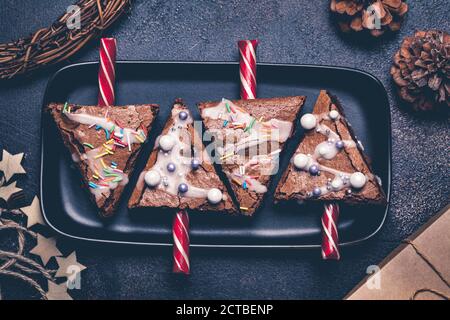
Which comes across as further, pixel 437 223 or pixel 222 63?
pixel 222 63

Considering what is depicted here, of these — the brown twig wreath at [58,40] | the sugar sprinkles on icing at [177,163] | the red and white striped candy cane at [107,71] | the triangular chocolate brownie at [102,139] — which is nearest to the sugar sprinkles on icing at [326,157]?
the sugar sprinkles on icing at [177,163]

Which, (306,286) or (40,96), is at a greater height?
(40,96)

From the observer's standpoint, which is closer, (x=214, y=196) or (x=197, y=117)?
(x=214, y=196)

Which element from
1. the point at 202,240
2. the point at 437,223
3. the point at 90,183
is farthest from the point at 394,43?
the point at 90,183

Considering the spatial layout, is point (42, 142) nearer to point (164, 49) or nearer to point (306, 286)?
point (164, 49)

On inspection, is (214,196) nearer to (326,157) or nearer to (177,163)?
(177,163)

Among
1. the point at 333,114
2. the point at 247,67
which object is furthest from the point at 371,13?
the point at 247,67

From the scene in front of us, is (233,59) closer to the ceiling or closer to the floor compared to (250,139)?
closer to the ceiling
